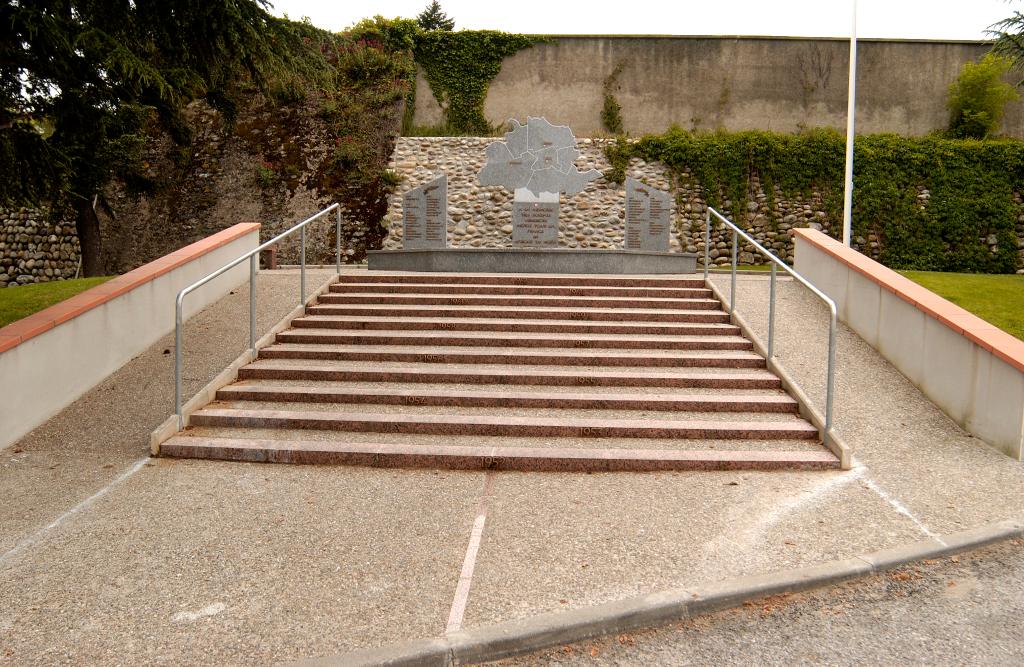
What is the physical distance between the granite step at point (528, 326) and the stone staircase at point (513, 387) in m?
0.02

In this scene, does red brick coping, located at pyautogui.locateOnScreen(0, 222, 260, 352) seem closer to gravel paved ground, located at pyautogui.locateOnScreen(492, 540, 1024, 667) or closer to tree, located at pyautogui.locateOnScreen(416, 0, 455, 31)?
gravel paved ground, located at pyautogui.locateOnScreen(492, 540, 1024, 667)

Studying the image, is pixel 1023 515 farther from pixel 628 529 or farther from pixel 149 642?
pixel 149 642

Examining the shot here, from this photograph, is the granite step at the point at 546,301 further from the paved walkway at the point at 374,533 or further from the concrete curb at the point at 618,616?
the concrete curb at the point at 618,616

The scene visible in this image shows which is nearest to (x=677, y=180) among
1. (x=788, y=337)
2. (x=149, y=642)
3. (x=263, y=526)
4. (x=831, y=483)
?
(x=788, y=337)

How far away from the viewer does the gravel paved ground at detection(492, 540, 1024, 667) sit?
3.06 metres

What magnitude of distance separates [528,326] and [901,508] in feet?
13.6

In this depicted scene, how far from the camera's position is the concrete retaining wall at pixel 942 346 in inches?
219

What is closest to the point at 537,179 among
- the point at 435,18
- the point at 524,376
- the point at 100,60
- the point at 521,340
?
the point at 521,340

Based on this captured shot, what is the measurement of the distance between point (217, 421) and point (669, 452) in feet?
12.0

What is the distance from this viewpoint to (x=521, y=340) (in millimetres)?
7496

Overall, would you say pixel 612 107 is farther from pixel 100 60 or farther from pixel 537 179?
pixel 100 60

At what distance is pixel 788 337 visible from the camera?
778cm

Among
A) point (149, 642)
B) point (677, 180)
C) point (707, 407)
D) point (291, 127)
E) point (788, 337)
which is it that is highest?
point (291, 127)

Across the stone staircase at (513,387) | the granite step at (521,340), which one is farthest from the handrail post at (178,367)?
the granite step at (521,340)
